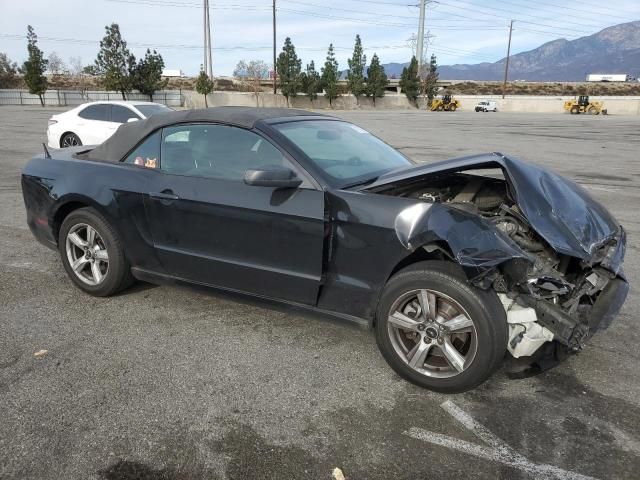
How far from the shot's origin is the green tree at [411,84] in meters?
65.0

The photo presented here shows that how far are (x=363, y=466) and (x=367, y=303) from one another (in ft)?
3.25

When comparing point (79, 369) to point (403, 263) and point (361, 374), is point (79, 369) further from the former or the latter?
point (403, 263)

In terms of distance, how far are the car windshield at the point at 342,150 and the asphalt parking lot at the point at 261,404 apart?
99cm

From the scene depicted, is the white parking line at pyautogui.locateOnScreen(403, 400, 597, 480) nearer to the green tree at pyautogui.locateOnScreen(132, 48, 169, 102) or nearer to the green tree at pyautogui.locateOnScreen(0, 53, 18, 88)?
the green tree at pyautogui.locateOnScreen(132, 48, 169, 102)

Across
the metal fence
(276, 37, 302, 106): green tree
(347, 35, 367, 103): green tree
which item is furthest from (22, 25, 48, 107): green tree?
(347, 35, 367, 103): green tree

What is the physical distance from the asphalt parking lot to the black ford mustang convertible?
0.27 meters

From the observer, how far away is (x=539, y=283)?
9.20 ft

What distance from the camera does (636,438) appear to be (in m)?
2.59

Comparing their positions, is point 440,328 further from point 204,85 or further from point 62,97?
point 62,97

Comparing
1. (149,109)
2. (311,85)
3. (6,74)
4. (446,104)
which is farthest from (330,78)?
(149,109)

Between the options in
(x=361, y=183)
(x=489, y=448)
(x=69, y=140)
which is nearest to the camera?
(x=489, y=448)

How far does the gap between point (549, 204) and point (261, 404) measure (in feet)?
6.47

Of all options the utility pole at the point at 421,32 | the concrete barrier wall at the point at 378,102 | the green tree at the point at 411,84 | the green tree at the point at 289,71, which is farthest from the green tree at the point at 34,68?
the utility pole at the point at 421,32

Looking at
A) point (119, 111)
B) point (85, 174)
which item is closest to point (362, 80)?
point (119, 111)
